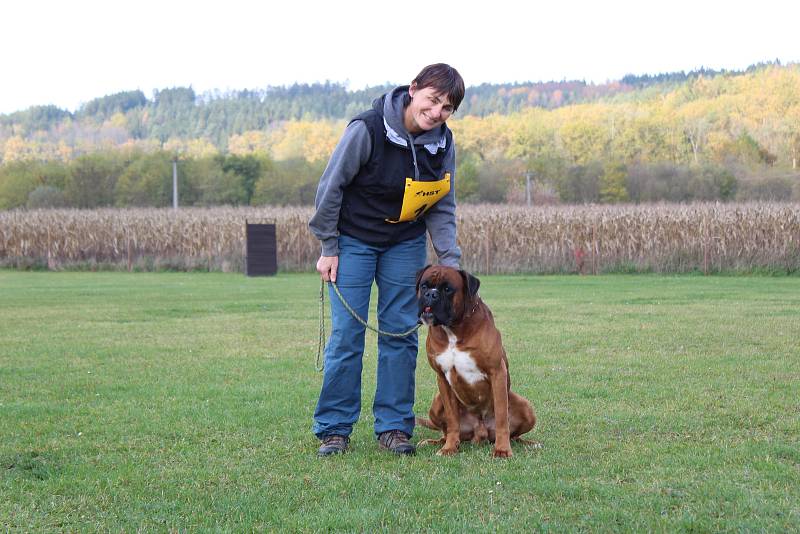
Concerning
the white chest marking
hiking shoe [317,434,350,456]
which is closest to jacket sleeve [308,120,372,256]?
the white chest marking

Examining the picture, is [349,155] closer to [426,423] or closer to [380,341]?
[380,341]

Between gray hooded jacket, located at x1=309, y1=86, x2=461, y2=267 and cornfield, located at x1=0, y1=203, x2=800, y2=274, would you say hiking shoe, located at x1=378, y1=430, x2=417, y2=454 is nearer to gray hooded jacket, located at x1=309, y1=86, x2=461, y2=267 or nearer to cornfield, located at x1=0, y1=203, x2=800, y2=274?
gray hooded jacket, located at x1=309, y1=86, x2=461, y2=267

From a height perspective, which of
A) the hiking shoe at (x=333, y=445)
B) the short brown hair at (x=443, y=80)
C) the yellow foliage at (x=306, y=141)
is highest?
the yellow foliage at (x=306, y=141)

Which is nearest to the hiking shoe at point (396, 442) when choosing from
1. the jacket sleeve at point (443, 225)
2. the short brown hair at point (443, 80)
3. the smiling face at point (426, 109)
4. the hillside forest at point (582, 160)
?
the jacket sleeve at point (443, 225)

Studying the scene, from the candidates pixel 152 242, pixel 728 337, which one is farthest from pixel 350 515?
pixel 152 242

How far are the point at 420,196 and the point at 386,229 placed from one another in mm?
281

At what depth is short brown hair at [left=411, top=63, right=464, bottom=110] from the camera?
4.84 m

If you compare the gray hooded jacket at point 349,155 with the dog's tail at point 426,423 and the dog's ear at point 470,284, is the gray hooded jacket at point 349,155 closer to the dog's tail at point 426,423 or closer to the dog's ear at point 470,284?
the dog's ear at point 470,284

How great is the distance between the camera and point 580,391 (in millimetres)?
7117

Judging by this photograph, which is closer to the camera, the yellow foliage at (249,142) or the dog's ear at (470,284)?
the dog's ear at (470,284)

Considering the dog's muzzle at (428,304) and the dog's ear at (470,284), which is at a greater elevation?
the dog's ear at (470,284)

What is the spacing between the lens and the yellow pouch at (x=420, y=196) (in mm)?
5125

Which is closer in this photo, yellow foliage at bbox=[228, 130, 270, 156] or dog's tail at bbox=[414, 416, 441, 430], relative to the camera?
dog's tail at bbox=[414, 416, 441, 430]

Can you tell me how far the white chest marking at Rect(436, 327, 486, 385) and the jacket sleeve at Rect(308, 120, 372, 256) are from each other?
2.91ft
